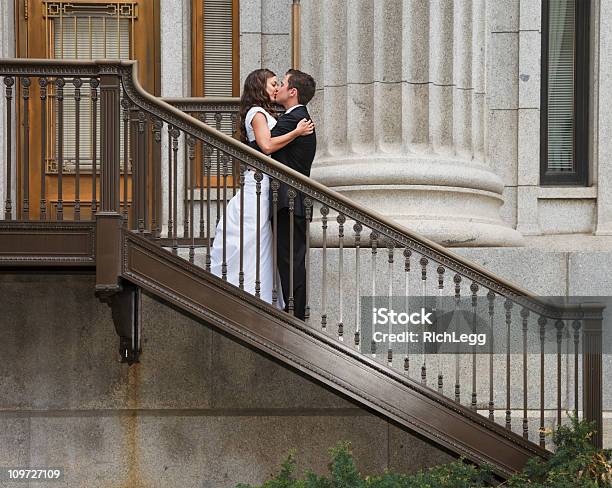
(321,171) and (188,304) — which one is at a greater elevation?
(321,171)

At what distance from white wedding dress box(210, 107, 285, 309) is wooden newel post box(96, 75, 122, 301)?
760 mm

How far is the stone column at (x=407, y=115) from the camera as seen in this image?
8.80m

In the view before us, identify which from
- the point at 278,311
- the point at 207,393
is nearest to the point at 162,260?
the point at 278,311

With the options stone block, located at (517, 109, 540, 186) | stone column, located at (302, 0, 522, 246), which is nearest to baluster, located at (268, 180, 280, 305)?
stone column, located at (302, 0, 522, 246)

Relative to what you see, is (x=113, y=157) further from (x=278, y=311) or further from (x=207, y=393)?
(x=207, y=393)

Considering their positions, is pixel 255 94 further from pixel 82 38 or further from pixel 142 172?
pixel 82 38

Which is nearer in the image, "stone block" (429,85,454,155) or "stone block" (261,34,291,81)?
"stone block" (429,85,454,155)

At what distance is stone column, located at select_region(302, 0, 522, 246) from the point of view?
28.9 feet

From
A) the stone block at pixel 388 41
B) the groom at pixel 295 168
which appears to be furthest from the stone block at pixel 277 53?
the groom at pixel 295 168

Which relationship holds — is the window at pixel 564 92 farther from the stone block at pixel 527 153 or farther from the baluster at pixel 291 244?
the baluster at pixel 291 244

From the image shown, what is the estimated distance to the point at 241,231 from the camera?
7301mm

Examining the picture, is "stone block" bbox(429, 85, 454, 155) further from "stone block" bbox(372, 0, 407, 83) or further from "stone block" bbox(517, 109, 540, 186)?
"stone block" bbox(517, 109, 540, 186)

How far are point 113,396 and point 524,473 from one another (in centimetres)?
334

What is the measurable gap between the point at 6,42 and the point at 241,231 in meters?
3.97
